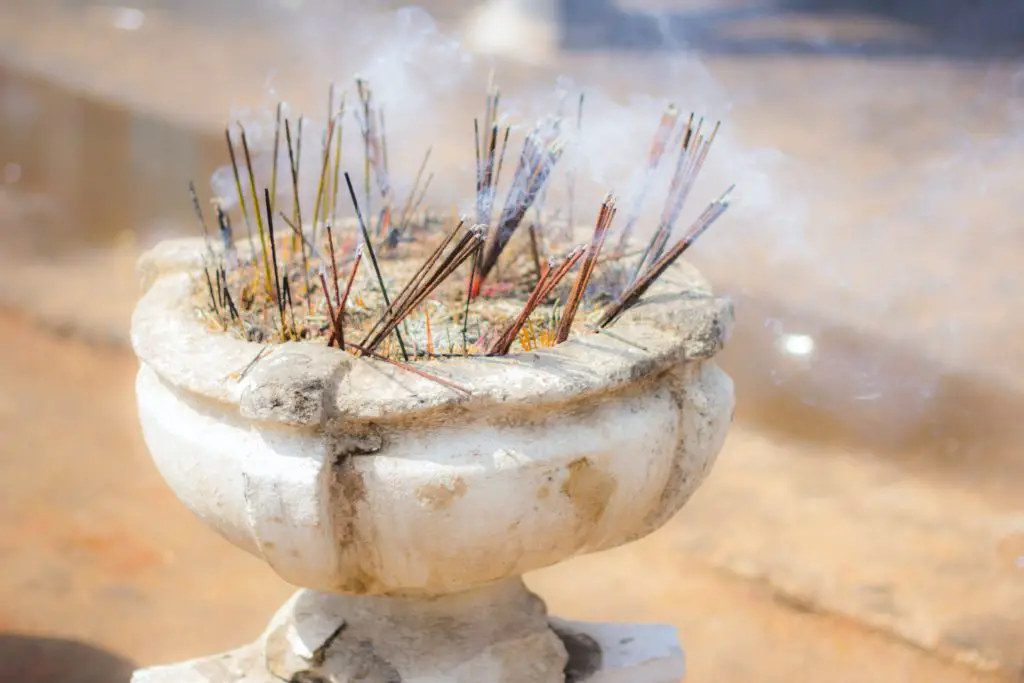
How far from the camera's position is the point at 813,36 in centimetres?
811

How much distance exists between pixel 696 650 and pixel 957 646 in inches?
28.1

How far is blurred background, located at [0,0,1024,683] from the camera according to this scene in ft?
10.5

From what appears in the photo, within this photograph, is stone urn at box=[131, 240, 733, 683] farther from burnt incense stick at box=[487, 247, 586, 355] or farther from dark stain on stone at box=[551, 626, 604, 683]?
dark stain on stone at box=[551, 626, 604, 683]

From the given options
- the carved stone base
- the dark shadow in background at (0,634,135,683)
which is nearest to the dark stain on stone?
the carved stone base

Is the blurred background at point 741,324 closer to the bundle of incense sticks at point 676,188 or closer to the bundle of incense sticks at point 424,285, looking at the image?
the bundle of incense sticks at point 676,188

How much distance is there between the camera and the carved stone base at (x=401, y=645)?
206cm

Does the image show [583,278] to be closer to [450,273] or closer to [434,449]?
[450,273]

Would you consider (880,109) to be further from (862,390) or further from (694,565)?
(694,565)

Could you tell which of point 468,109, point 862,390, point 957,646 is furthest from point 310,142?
point 957,646

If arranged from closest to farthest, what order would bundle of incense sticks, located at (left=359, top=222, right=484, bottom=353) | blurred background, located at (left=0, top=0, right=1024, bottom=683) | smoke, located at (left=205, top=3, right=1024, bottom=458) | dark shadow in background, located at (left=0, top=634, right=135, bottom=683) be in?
bundle of incense sticks, located at (left=359, top=222, right=484, bottom=353) < dark shadow in background, located at (left=0, top=634, right=135, bottom=683) < blurred background, located at (left=0, top=0, right=1024, bottom=683) < smoke, located at (left=205, top=3, right=1024, bottom=458)

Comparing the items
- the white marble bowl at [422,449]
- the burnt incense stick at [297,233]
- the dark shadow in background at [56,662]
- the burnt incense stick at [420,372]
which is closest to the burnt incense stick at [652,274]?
the white marble bowl at [422,449]

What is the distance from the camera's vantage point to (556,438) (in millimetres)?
1723

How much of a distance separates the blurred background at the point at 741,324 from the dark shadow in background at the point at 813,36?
0.04 metres

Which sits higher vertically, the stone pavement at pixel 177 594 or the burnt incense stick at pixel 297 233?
the burnt incense stick at pixel 297 233
